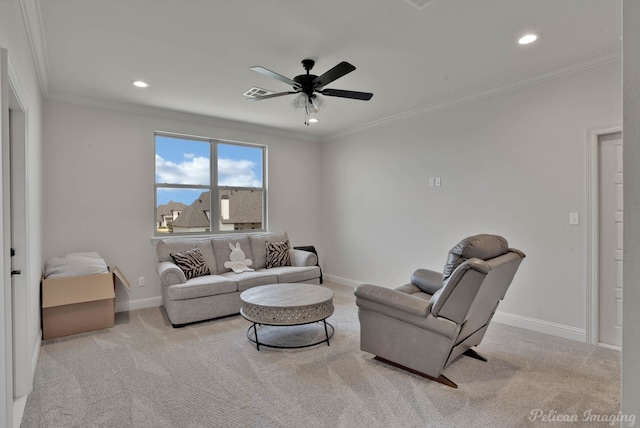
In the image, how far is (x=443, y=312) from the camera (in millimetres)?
2250

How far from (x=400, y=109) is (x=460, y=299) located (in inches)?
121

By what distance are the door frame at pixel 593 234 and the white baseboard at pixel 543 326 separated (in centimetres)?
8

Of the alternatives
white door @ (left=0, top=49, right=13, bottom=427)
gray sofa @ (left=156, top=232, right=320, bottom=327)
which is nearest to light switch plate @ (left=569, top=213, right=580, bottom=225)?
gray sofa @ (left=156, top=232, right=320, bottom=327)

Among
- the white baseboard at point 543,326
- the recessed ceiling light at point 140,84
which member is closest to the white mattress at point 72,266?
the recessed ceiling light at point 140,84

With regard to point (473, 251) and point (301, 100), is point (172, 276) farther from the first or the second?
point (473, 251)

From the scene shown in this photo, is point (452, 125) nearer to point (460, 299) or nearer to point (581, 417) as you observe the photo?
point (460, 299)

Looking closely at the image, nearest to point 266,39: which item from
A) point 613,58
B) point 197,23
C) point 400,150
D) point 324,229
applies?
point 197,23

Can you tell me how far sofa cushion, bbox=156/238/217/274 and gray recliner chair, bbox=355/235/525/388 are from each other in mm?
2480

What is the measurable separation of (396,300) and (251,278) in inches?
85.0

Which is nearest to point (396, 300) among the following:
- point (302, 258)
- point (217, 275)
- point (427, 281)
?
point (427, 281)

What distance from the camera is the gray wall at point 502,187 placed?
3189mm

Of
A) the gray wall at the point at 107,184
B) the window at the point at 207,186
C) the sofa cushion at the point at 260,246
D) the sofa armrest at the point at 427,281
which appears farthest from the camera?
the sofa cushion at the point at 260,246

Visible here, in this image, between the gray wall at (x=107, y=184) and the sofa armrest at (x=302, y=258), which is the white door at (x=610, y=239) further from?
the gray wall at (x=107, y=184)

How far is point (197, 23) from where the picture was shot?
244 cm
